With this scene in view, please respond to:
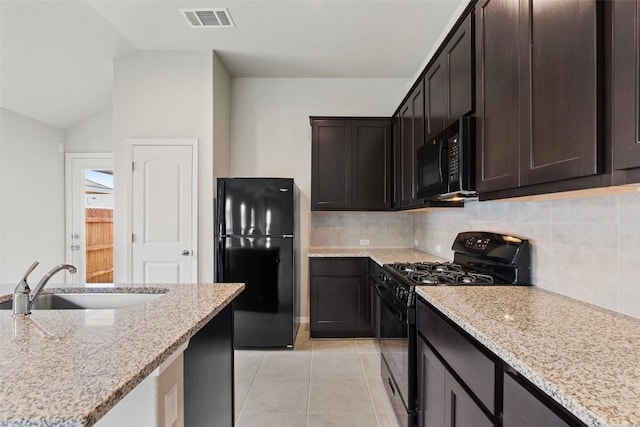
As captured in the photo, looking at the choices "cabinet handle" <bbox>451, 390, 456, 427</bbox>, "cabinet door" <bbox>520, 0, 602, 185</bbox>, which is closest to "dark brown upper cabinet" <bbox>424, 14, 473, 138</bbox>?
"cabinet door" <bbox>520, 0, 602, 185</bbox>

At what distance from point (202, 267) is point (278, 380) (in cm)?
137

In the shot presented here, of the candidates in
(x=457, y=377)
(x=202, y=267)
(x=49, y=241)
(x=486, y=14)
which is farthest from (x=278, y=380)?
(x=49, y=241)

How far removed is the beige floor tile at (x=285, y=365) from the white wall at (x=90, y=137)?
3648 mm

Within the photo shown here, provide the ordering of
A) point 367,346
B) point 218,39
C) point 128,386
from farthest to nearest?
point 367,346 → point 218,39 → point 128,386

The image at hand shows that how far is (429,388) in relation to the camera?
1615 millimetres

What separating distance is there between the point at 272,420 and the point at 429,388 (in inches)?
44.9

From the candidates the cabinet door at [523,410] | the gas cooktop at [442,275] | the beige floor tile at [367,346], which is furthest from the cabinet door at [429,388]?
the beige floor tile at [367,346]

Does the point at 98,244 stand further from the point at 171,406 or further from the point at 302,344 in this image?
the point at 171,406

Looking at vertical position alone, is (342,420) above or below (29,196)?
below

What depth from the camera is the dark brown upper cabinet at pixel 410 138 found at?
2.73m

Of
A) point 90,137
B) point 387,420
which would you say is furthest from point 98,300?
point 90,137

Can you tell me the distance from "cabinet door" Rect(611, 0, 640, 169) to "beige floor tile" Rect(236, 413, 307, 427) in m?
2.17

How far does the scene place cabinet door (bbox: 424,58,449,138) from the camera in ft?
7.09

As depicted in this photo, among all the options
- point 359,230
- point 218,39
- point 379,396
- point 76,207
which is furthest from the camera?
point 76,207
